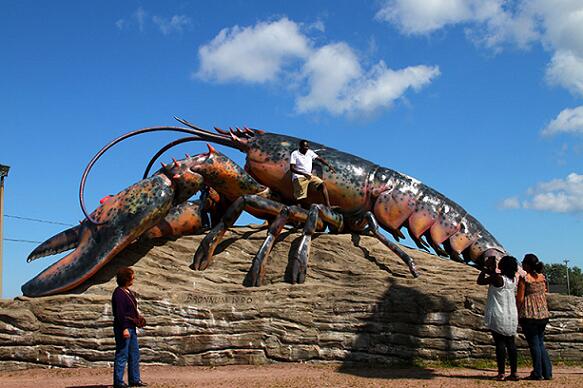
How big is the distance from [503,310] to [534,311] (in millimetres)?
438

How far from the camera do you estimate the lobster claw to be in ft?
28.3

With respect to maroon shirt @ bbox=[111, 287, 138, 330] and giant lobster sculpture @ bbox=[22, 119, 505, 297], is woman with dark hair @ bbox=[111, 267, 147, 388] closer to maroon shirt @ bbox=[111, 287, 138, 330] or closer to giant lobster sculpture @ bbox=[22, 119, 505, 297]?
maroon shirt @ bbox=[111, 287, 138, 330]

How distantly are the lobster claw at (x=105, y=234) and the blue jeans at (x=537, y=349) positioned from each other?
207 inches

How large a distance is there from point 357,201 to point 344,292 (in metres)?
2.51

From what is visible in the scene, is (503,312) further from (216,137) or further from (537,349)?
(216,137)

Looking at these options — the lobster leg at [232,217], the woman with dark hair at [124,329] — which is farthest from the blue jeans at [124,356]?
the lobster leg at [232,217]

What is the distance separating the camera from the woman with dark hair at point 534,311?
21.9ft

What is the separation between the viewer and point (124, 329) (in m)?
6.19

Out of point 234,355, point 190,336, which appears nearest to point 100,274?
point 190,336

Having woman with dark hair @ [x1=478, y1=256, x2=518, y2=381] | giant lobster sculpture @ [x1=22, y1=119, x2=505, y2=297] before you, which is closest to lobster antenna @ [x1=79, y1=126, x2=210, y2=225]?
giant lobster sculpture @ [x1=22, y1=119, x2=505, y2=297]

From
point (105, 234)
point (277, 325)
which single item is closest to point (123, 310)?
point (277, 325)

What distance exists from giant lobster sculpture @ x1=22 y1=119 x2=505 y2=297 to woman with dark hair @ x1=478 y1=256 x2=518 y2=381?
2.44 meters

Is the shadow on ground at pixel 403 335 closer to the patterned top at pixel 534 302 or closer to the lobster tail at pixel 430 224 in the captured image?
the patterned top at pixel 534 302

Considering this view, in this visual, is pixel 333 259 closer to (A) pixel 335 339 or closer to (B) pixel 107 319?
(A) pixel 335 339
